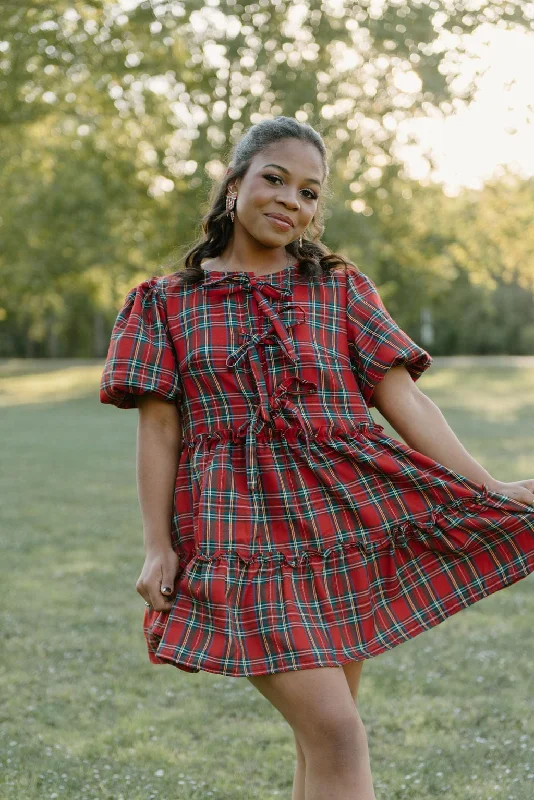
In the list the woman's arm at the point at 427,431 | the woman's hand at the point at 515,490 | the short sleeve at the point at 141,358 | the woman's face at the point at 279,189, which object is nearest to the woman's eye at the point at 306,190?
the woman's face at the point at 279,189

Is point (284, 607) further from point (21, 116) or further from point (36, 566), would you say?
point (21, 116)

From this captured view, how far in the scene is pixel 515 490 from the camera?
281cm

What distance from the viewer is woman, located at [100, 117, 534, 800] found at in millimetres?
2416

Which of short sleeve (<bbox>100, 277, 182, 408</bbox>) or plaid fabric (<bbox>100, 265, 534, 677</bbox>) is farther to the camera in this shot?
short sleeve (<bbox>100, 277, 182, 408</bbox>)

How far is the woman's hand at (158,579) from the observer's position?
8.43ft

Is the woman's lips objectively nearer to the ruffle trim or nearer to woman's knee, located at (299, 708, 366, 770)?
the ruffle trim

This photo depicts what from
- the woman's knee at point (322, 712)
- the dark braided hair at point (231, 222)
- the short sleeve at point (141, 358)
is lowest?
the woman's knee at point (322, 712)

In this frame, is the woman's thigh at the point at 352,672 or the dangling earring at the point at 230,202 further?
the dangling earring at the point at 230,202

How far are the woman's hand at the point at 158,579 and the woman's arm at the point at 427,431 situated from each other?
0.76 metres

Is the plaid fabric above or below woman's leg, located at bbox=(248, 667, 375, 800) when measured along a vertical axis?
above

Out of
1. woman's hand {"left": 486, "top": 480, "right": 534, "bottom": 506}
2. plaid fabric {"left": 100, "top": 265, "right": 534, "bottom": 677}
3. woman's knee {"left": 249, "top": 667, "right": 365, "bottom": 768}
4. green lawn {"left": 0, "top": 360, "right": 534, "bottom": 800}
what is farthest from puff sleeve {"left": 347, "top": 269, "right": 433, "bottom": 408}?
green lawn {"left": 0, "top": 360, "right": 534, "bottom": 800}

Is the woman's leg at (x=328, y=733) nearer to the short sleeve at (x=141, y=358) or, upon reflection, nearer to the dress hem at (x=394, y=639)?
the dress hem at (x=394, y=639)

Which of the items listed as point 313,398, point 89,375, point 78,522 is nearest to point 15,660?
point 313,398

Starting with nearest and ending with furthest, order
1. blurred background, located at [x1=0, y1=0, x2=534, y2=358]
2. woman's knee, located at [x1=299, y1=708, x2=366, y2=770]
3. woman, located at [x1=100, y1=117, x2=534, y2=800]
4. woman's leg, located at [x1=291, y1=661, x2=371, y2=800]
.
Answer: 1. woman's knee, located at [x1=299, y1=708, x2=366, y2=770]
2. woman, located at [x1=100, y1=117, x2=534, y2=800]
3. woman's leg, located at [x1=291, y1=661, x2=371, y2=800]
4. blurred background, located at [x1=0, y1=0, x2=534, y2=358]
